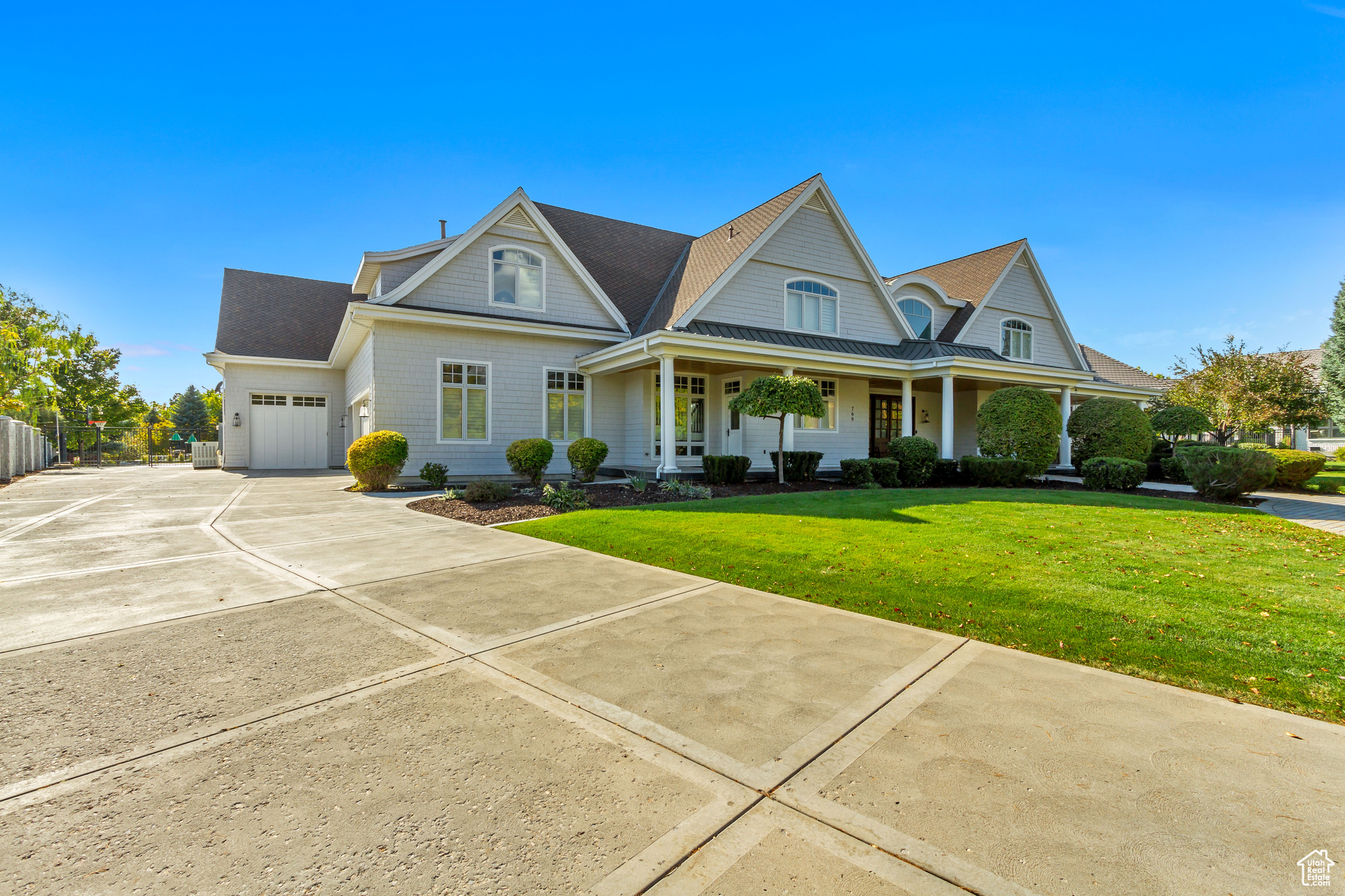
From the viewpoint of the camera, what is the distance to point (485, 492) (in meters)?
11.2

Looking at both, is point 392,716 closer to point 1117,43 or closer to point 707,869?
point 707,869

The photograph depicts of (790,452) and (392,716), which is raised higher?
(790,452)

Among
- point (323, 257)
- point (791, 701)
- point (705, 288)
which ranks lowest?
point (791, 701)

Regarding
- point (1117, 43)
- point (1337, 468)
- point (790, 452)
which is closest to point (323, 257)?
point (790, 452)

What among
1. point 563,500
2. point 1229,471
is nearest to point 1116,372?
point 1229,471

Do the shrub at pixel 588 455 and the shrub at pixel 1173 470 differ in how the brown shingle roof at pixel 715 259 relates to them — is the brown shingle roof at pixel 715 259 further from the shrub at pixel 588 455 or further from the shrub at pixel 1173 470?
the shrub at pixel 1173 470

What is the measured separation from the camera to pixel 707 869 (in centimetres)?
189

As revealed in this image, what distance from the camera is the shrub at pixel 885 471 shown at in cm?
1458

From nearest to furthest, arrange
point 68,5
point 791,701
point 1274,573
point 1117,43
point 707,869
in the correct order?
point 707,869 → point 791,701 → point 1274,573 → point 68,5 → point 1117,43

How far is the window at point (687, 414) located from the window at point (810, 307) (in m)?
3.58

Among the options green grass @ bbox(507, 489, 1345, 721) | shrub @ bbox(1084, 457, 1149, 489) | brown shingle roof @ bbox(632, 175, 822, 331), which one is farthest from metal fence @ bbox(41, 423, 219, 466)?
shrub @ bbox(1084, 457, 1149, 489)

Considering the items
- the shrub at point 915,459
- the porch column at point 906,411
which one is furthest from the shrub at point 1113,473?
the porch column at point 906,411

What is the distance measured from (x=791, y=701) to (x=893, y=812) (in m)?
0.97

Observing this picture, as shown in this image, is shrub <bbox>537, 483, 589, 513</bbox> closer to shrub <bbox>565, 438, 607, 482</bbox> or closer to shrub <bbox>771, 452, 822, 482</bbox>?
shrub <bbox>565, 438, 607, 482</bbox>
